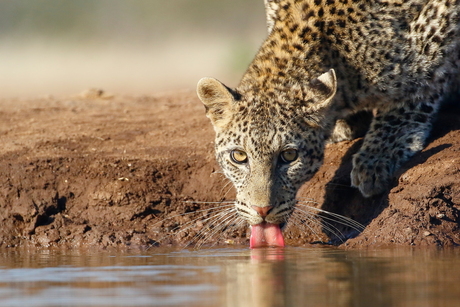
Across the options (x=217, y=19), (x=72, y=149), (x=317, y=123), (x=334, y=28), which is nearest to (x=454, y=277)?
(x=317, y=123)

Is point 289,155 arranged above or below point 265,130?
below

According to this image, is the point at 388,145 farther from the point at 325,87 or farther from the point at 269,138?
the point at 269,138

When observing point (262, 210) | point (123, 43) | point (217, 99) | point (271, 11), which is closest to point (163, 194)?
point (217, 99)

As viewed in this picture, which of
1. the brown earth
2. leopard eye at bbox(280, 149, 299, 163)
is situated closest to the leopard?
leopard eye at bbox(280, 149, 299, 163)

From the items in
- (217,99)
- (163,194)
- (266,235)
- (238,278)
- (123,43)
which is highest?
(123,43)

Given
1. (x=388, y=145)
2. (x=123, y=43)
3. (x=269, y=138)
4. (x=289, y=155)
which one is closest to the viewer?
(x=269, y=138)

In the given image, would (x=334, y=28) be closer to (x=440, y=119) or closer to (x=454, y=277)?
(x=440, y=119)

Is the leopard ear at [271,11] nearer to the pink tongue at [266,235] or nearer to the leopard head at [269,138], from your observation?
the leopard head at [269,138]

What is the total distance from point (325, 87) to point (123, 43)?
87.7ft

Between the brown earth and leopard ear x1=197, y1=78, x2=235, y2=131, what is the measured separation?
3.25ft

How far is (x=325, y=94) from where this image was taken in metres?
7.96

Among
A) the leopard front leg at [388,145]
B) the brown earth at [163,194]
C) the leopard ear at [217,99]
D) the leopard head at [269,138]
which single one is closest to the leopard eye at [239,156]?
the leopard head at [269,138]

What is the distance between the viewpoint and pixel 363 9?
8.66 m

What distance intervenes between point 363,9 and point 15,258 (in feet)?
14.4
